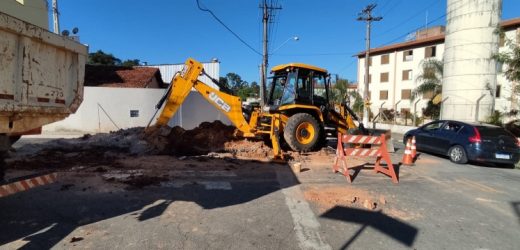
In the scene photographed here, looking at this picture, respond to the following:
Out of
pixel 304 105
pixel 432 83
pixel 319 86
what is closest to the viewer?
pixel 304 105

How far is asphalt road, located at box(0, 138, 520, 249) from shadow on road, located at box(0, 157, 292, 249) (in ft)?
0.05

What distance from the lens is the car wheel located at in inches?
487

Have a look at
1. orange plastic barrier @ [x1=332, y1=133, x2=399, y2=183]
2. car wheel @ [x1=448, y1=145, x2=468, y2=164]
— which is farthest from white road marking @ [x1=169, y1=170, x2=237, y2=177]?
car wheel @ [x1=448, y1=145, x2=468, y2=164]

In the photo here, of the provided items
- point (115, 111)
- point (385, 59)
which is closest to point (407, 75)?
point (385, 59)

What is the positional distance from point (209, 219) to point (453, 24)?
20021 mm

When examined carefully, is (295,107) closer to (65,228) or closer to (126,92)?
(65,228)

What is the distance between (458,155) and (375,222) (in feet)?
27.3

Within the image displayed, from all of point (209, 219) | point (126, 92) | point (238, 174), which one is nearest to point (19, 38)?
point (209, 219)

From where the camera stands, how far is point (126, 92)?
19.0 m

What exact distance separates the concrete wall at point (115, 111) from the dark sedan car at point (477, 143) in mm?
11765

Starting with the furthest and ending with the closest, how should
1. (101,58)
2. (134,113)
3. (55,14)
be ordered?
(101,58) → (55,14) → (134,113)

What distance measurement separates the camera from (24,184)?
4.62 metres

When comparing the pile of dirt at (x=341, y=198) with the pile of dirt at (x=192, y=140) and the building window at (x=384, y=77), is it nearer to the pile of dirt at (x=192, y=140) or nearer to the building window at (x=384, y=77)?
the pile of dirt at (x=192, y=140)

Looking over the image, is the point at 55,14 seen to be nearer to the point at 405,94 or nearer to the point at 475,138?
the point at 475,138
